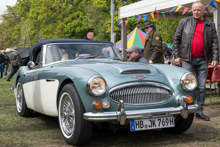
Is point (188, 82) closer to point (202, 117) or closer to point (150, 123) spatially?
point (150, 123)

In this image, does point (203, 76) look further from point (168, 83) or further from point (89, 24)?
point (89, 24)

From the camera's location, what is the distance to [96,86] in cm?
387

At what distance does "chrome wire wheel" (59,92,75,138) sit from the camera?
4195 millimetres

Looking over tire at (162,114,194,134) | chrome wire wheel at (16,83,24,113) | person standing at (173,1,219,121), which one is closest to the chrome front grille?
tire at (162,114,194,134)

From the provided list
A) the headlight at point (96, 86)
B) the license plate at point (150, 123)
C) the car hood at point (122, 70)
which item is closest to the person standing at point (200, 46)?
the car hood at point (122, 70)

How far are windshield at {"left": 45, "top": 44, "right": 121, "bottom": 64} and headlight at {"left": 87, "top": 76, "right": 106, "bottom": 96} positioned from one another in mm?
1497

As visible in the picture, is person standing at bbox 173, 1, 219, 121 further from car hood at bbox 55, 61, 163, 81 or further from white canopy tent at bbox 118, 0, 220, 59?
white canopy tent at bbox 118, 0, 220, 59

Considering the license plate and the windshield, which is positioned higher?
the windshield

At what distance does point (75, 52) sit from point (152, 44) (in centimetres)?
202

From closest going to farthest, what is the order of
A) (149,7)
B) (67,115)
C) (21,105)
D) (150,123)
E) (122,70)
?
(150,123) → (122,70) → (67,115) → (21,105) → (149,7)

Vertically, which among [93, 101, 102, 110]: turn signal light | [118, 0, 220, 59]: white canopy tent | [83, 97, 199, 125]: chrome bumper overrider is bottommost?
[83, 97, 199, 125]: chrome bumper overrider

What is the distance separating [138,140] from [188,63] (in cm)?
209

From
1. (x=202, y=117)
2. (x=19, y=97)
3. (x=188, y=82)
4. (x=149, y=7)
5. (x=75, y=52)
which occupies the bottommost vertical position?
(x=202, y=117)

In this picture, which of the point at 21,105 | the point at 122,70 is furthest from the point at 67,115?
the point at 21,105
